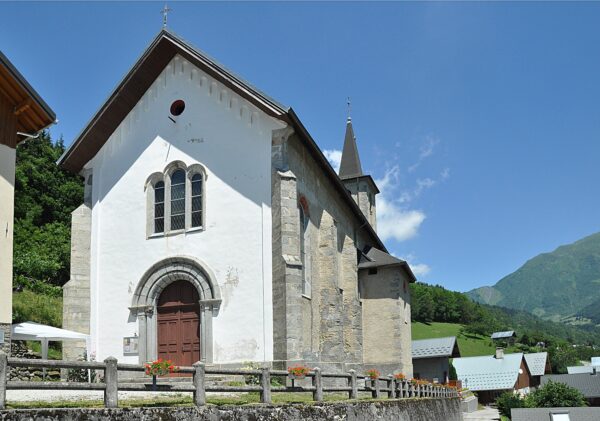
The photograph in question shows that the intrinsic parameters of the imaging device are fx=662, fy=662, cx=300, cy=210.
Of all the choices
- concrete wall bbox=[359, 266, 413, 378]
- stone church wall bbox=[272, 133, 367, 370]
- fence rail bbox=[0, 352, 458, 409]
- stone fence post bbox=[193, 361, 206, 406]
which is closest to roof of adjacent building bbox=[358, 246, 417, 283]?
concrete wall bbox=[359, 266, 413, 378]

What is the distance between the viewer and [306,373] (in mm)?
14836

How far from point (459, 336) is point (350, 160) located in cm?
7345

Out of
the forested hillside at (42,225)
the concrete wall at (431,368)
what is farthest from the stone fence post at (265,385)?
the concrete wall at (431,368)

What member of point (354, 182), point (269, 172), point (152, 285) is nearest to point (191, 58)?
point (269, 172)

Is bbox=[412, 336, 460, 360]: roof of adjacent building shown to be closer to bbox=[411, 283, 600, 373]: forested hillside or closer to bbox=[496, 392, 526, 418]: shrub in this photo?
bbox=[496, 392, 526, 418]: shrub

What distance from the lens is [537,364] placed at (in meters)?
81.2

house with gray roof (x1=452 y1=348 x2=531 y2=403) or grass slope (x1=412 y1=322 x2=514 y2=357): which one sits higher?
grass slope (x1=412 y1=322 x2=514 y2=357)

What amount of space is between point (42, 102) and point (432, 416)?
631 inches

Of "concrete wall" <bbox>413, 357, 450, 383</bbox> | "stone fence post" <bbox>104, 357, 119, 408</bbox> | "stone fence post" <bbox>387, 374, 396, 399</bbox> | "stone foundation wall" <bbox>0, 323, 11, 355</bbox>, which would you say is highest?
"stone foundation wall" <bbox>0, 323, 11, 355</bbox>

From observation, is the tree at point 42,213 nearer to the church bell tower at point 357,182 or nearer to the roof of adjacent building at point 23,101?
the roof of adjacent building at point 23,101

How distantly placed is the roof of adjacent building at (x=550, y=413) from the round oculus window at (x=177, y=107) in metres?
33.3

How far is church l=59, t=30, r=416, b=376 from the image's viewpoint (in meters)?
19.5

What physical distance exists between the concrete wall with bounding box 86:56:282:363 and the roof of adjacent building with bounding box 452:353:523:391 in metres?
47.1

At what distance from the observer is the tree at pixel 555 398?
166 ft
